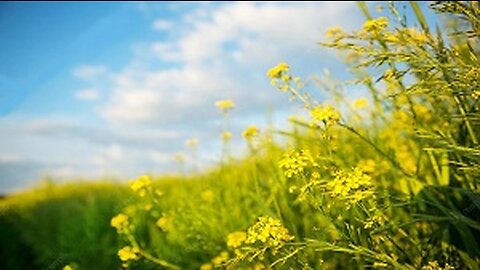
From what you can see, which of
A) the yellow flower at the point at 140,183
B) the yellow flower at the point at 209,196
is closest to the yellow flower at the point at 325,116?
the yellow flower at the point at 140,183

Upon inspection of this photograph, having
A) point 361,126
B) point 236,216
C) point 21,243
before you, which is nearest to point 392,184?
point 361,126

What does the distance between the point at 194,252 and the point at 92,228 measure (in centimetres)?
258

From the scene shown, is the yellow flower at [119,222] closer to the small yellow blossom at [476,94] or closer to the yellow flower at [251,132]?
the yellow flower at [251,132]

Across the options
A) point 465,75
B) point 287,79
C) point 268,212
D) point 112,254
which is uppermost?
point 287,79

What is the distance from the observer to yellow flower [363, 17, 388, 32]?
2229 mm

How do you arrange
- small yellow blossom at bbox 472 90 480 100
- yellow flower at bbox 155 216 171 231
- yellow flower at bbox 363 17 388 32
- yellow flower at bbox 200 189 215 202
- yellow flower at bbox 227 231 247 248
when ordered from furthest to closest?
yellow flower at bbox 200 189 215 202 < yellow flower at bbox 155 216 171 231 < yellow flower at bbox 227 231 247 248 < yellow flower at bbox 363 17 388 32 < small yellow blossom at bbox 472 90 480 100

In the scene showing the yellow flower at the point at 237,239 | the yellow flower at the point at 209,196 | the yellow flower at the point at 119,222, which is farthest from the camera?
the yellow flower at the point at 209,196

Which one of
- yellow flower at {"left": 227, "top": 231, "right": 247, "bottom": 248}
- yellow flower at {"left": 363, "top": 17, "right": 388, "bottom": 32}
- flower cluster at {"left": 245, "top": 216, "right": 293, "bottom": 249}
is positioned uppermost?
yellow flower at {"left": 363, "top": 17, "right": 388, "bottom": 32}

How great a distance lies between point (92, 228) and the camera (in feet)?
19.1

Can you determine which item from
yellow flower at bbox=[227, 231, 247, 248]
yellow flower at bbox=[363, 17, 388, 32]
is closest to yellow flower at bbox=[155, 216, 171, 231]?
yellow flower at bbox=[227, 231, 247, 248]

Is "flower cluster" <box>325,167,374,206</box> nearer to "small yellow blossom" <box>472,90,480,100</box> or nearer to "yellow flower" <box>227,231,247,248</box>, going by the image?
"small yellow blossom" <box>472,90,480,100</box>

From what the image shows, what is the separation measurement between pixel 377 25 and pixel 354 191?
81cm

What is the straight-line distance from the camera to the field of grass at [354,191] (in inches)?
72.5

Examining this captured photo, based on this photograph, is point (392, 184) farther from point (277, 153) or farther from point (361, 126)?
point (277, 153)
